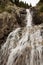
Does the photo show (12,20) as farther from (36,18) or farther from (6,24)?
(36,18)

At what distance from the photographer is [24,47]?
18.9m

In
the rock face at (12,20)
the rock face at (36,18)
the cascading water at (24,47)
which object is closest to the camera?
the cascading water at (24,47)

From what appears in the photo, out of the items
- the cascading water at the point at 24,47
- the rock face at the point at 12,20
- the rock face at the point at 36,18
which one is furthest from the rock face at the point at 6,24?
the rock face at the point at 36,18

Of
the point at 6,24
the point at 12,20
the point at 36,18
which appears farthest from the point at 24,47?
the point at 36,18

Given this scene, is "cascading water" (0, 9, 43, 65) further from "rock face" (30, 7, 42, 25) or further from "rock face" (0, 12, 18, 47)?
"rock face" (30, 7, 42, 25)

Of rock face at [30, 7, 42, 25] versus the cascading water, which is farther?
rock face at [30, 7, 42, 25]

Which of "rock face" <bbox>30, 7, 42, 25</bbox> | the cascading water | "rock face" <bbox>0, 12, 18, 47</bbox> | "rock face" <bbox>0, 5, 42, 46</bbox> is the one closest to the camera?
the cascading water

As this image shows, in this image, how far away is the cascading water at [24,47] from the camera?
58.8ft

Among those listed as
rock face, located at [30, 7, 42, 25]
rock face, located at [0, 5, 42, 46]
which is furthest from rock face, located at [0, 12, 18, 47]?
rock face, located at [30, 7, 42, 25]

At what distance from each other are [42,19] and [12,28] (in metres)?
4.57

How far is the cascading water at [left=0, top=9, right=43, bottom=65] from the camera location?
1792 centimetres

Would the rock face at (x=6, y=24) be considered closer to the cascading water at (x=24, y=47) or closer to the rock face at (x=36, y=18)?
the cascading water at (x=24, y=47)

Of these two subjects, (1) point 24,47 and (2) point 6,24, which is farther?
(2) point 6,24

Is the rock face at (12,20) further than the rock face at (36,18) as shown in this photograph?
No
